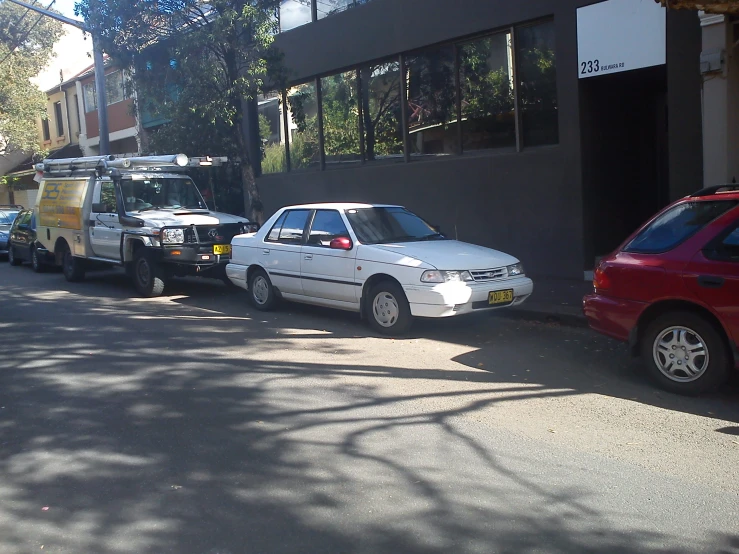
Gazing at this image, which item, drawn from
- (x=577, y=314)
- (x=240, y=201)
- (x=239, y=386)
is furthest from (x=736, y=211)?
(x=240, y=201)

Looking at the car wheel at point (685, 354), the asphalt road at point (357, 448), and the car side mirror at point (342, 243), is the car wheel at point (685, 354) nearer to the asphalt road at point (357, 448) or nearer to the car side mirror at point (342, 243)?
the asphalt road at point (357, 448)

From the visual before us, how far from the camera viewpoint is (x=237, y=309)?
451 inches

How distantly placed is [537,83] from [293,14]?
726 cm

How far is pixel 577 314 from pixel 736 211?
3501 mm

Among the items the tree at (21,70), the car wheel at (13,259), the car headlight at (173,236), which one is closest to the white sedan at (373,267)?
the car headlight at (173,236)

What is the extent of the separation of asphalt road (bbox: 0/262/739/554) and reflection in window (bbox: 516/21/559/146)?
16.3ft

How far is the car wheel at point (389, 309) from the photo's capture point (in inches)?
348

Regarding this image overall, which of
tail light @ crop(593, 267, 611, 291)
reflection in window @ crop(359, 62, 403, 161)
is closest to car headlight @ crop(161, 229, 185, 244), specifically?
reflection in window @ crop(359, 62, 403, 161)

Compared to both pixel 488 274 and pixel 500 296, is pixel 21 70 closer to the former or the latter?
pixel 488 274

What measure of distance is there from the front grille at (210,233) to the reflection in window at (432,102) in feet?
14.3

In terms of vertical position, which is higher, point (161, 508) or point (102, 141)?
point (102, 141)

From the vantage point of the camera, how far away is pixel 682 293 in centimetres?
627

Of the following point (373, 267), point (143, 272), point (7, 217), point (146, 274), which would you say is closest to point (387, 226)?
point (373, 267)

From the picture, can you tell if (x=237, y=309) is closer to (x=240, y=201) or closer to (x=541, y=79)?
(x=541, y=79)
